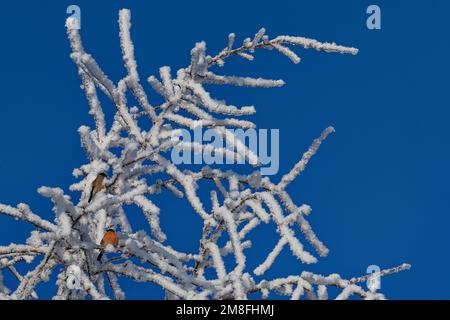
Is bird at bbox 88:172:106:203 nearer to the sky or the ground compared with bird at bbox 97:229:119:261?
nearer to the sky

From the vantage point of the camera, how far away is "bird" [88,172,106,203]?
3.80m

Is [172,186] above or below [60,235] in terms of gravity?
above

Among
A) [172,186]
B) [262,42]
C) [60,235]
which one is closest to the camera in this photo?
[60,235]

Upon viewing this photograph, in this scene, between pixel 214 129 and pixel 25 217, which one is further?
pixel 214 129

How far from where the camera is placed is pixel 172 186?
15.8 ft

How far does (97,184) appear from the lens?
380cm

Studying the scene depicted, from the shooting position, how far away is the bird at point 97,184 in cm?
380

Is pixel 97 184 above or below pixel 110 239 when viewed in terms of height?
above

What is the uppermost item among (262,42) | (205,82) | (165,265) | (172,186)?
(262,42)

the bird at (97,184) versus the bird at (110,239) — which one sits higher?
the bird at (97,184)
